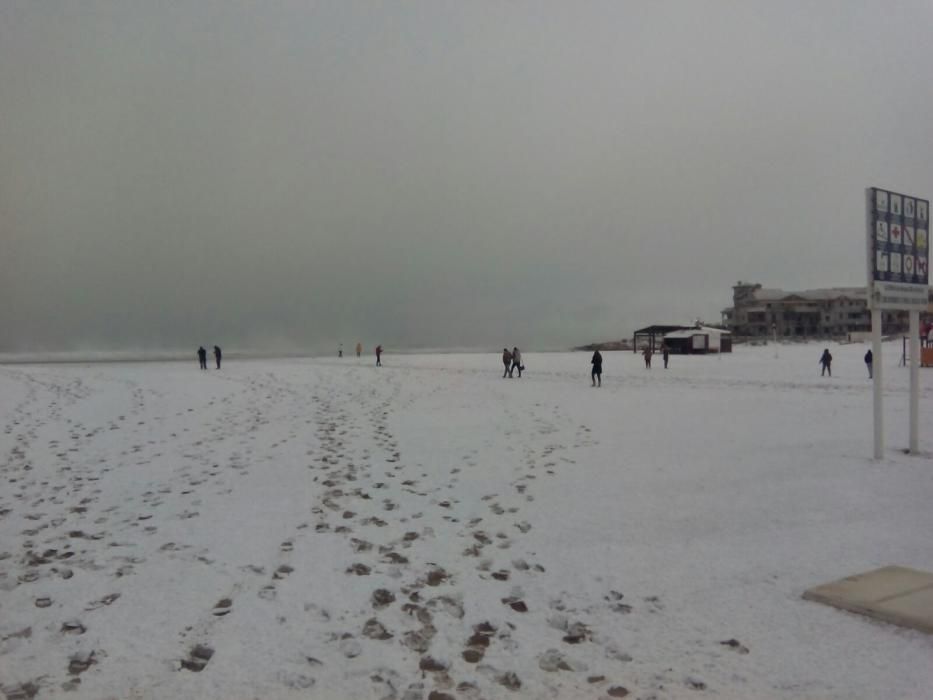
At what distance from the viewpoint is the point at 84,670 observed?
4.57 metres

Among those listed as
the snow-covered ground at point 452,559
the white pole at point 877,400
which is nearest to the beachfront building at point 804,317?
the snow-covered ground at point 452,559

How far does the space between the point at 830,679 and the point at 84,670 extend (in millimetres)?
5214

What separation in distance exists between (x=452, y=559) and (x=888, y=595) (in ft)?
13.2

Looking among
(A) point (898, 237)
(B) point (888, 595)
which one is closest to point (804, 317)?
(A) point (898, 237)

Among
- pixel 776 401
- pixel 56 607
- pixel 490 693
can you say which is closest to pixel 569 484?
pixel 490 693

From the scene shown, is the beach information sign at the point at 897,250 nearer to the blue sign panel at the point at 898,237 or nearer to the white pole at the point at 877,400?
the blue sign panel at the point at 898,237

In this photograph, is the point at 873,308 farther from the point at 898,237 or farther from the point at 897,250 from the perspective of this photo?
the point at 898,237

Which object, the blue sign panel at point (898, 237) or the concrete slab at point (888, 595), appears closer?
the concrete slab at point (888, 595)

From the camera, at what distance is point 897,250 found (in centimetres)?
1209

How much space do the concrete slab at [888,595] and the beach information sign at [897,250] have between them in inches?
277

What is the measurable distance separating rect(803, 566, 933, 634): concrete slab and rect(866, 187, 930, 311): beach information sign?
7.03 metres

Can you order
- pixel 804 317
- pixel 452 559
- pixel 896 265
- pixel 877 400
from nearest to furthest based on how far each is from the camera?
1. pixel 452 559
2. pixel 877 400
3. pixel 896 265
4. pixel 804 317

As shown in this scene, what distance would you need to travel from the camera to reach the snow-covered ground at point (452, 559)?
4527 millimetres

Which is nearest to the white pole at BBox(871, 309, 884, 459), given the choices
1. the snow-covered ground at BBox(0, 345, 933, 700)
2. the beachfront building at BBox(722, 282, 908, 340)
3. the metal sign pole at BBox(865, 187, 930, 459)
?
the metal sign pole at BBox(865, 187, 930, 459)
